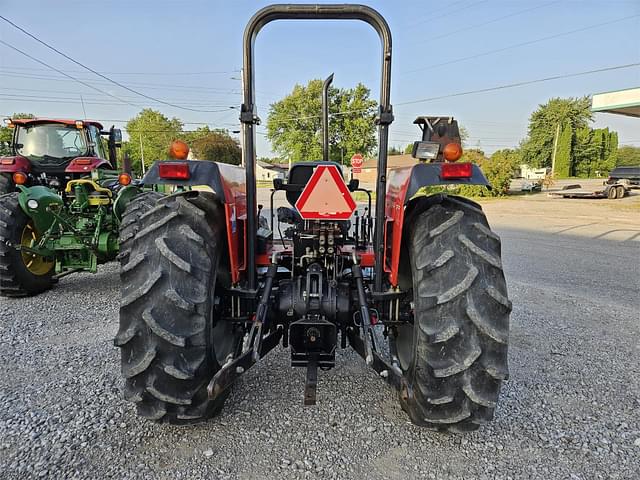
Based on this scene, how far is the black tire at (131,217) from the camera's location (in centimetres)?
480

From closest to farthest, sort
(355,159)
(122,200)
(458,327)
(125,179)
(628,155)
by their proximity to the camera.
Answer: (458,327), (122,200), (125,179), (355,159), (628,155)

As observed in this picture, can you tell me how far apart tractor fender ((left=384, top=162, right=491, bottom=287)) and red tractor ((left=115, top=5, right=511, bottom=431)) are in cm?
1

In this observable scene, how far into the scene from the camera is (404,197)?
8.14 feet

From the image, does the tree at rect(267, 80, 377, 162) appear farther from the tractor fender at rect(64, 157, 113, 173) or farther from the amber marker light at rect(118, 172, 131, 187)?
the tractor fender at rect(64, 157, 113, 173)

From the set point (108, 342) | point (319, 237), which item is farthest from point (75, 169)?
point (319, 237)

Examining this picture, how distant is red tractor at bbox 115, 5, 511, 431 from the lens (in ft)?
7.23

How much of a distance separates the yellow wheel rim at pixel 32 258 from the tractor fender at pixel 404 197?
5.03 metres

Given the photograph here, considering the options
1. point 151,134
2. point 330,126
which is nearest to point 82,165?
point 330,126

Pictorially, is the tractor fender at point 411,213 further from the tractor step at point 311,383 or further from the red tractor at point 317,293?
the tractor step at point 311,383

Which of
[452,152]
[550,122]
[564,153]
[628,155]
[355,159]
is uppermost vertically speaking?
[550,122]

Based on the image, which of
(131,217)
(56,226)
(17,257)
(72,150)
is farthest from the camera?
(72,150)

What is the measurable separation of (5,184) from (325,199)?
23.3 feet

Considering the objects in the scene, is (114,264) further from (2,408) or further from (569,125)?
(569,125)

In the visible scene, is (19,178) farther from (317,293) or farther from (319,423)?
(319,423)
